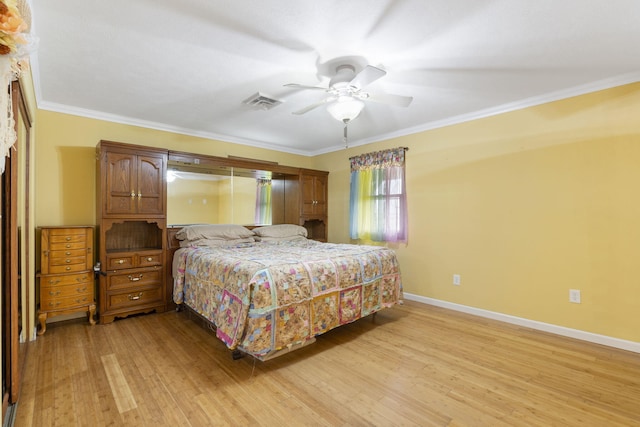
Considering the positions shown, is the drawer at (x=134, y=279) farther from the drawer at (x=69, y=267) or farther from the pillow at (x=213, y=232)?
the pillow at (x=213, y=232)

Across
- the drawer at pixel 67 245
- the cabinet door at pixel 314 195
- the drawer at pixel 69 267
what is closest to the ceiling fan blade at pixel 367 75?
the cabinet door at pixel 314 195

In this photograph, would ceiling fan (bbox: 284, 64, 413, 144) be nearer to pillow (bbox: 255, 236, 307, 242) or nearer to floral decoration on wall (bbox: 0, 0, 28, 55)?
floral decoration on wall (bbox: 0, 0, 28, 55)

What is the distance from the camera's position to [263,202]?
4930mm

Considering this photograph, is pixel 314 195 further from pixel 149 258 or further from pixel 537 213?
pixel 537 213

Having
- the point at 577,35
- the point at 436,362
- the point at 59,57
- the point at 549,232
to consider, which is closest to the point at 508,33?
the point at 577,35

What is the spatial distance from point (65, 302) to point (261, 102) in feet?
9.43

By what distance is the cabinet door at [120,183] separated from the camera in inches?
128

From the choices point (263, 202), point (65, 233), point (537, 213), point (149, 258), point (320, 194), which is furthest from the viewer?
point (320, 194)

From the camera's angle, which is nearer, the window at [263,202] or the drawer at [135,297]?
the drawer at [135,297]

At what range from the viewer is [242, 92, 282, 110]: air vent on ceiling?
2.95 m

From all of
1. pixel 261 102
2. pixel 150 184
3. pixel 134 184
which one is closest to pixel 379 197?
pixel 261 102

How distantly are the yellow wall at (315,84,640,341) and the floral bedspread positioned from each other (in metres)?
0.96

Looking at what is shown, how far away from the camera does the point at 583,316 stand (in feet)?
9.38

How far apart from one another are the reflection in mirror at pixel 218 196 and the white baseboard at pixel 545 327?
9.43ft
